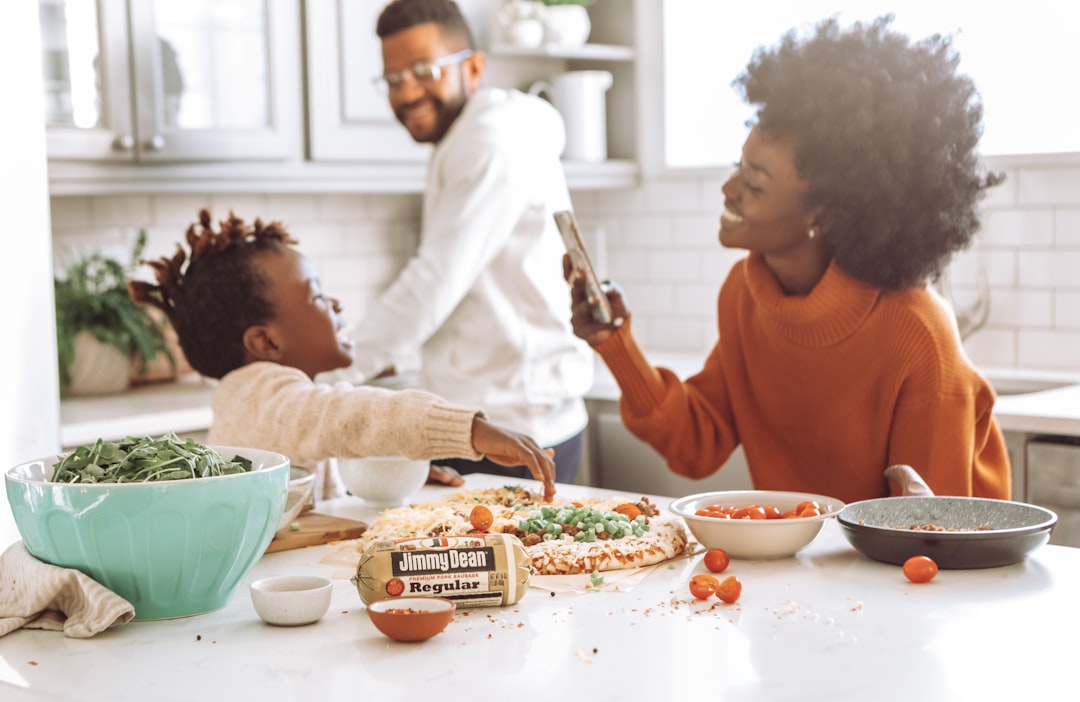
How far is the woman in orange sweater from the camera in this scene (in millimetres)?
2033

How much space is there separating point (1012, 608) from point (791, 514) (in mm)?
310

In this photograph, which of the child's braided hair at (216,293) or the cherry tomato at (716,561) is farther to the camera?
the child's braided hair at (216,293)

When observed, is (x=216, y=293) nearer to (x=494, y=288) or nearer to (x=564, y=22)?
(x=494, y=288)

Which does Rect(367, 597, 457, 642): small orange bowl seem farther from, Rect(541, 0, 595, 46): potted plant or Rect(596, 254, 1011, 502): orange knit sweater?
Rect(541, 0, 595, 46): potted plant

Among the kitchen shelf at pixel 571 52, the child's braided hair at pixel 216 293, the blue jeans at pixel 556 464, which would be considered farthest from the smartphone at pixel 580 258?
the kitchen shelf at pixel 571 52

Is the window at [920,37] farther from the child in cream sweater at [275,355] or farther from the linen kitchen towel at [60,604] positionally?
the linen kitchen towel at [60,604]

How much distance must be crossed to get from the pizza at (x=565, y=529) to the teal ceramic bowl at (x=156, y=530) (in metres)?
0.20

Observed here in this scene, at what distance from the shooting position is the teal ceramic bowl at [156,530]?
1286mm

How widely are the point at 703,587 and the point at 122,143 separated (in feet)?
7.21

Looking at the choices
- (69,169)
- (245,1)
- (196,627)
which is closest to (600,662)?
(196,627)

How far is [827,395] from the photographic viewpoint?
7.02ft

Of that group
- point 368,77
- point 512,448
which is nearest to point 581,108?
point 368,77

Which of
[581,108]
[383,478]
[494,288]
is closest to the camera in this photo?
[383,478]

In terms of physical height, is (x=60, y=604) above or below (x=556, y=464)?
above
